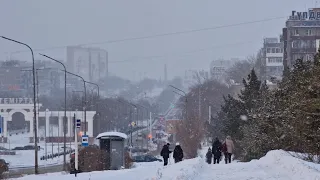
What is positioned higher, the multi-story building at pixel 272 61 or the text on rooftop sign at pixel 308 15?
the text on rooftop sign at pixel 308 15

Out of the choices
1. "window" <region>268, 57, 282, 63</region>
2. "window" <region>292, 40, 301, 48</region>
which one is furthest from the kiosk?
"window" <region>268, 57, 282, 63</region>

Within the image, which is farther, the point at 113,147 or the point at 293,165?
the point at 113,147

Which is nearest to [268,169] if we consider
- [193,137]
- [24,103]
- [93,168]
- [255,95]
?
[93,168]

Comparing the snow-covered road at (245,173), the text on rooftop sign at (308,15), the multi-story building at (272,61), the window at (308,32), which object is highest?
the text on rooftop sign at (308,15)

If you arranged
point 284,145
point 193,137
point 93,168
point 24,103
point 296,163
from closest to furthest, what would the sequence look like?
point 296,163 < point 284,145 < point 93,168 < point 193,137 < point 24,103

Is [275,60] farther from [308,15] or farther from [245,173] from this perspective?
[245,173]

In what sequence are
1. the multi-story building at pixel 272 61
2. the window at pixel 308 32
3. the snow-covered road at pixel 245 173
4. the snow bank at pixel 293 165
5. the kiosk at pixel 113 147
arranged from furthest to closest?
the multi-story building at pixel 272 61 < the window at pixel 308 32 < the kiosk at pixel 113 147 < the snow-covered road at pixel 245 173 < the snow bank at pixel 293 165

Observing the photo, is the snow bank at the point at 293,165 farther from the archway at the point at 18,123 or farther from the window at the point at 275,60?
the archway at the point at 18,123

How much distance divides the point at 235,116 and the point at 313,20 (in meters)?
61.7

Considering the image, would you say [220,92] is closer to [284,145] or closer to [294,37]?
[294,37]

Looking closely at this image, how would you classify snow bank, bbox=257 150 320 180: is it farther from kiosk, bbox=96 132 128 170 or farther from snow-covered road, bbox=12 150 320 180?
kiosk, bbox=96 132 128 170

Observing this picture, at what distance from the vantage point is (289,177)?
21.5 metres

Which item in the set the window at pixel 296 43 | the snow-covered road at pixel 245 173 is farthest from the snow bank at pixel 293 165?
the window at pixel 296 43

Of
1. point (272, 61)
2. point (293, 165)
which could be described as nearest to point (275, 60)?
point (272, 61)
